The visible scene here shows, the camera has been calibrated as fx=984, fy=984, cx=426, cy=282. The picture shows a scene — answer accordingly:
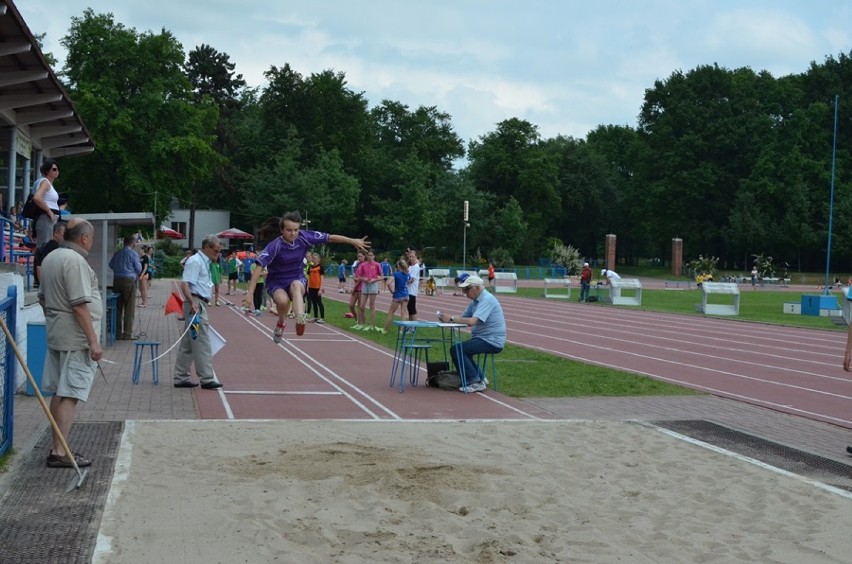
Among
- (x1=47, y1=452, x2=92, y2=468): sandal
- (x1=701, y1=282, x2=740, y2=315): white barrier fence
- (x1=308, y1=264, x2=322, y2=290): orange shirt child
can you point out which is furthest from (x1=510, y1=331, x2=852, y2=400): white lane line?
(x1=701, y1=282, x2=740, y2=315): white barrier fence

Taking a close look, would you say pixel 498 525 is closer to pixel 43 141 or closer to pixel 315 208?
pixel 43 141

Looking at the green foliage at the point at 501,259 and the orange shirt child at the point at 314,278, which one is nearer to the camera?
the orange shirt child at the point at 314,278

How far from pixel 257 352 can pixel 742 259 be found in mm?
77579

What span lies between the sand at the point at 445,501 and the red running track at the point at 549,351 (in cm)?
201

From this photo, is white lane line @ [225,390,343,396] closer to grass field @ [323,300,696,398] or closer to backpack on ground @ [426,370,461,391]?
backpack on ground @ [426,370,461,391]

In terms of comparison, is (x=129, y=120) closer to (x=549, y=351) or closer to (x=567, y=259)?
(x=549, y=351)

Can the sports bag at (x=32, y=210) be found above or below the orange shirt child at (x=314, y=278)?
above

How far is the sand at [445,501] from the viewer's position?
5734 mm

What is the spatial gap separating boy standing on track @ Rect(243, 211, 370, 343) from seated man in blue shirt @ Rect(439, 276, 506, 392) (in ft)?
6.75

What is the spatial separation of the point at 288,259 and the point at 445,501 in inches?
223

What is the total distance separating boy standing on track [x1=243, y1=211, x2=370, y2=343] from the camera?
11.5 meters

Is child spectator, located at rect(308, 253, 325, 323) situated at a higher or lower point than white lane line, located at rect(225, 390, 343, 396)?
higher

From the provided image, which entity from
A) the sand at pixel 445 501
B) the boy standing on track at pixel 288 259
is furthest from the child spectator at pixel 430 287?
the sand at pixel 445 501

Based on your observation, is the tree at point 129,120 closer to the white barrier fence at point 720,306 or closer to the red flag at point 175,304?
the white barrier fence at point 720,306
